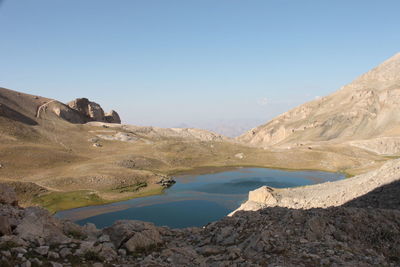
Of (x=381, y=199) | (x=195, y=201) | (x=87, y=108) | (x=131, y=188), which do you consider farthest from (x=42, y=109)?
(x=381, y=199)

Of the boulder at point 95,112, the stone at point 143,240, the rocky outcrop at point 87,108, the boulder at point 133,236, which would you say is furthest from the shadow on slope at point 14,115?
the stone at point 143,240

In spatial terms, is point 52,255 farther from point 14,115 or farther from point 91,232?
point 14,115

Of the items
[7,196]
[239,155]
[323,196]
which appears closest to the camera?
[7,196]

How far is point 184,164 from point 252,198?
6313 cm

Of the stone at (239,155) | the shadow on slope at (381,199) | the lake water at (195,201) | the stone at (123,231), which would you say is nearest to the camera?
the stone at (123,231)

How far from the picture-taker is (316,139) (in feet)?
613

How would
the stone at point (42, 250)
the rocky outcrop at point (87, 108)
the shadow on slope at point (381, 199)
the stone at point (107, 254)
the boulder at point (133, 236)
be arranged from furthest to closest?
the rocky outcrop at point (87, 108)
the shadow on slope at point (381, 199)
the boulder at point (133, 236)
the stone at point (107, 254)
the stone at point (42, 250)

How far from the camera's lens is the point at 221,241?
17938 mm

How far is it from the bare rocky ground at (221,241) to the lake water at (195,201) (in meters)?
31.7

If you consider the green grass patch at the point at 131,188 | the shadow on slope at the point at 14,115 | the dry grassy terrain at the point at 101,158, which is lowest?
the green grass patch at the point at 131,188

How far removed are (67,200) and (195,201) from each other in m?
30.1

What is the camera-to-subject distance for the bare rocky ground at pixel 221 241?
13.0m

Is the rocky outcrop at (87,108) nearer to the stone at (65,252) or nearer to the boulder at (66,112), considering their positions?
the boulder at (66,112)

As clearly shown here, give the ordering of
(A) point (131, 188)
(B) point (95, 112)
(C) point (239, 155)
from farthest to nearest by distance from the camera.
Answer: (B) point (95, 112)
(C) point (239, 155)
(A) point (131, 188)
